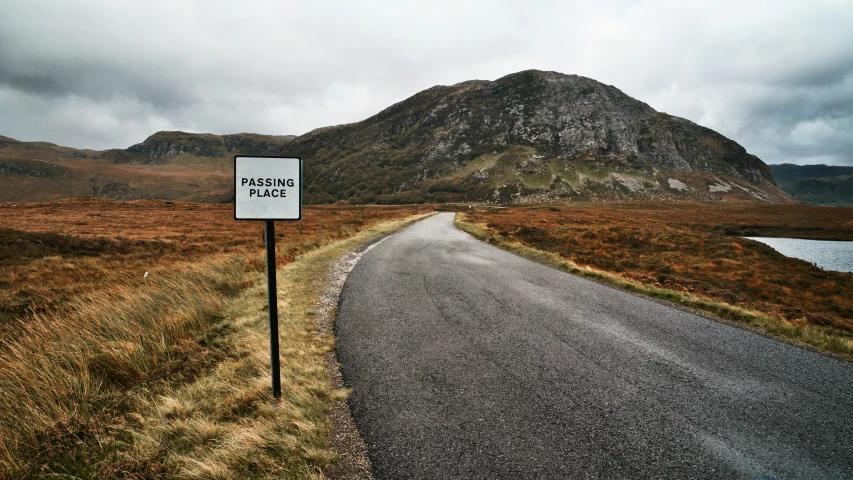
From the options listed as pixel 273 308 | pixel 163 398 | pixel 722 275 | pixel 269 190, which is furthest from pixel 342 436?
pixel 722 275

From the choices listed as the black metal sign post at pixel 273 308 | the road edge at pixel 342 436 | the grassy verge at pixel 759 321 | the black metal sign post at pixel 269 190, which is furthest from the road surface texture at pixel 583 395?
the black metal sign post at pixel 269 190

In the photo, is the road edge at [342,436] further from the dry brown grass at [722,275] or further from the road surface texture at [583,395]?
the dry brown grass at [722,275]

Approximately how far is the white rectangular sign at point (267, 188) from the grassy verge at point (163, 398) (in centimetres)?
224

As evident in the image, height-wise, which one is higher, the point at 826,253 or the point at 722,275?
the point at 722,275

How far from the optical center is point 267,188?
3.98 metres

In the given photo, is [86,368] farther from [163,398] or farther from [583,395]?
[583,395]

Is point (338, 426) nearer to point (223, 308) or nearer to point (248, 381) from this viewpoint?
point (248, 381)

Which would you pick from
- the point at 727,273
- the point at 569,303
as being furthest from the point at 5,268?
the point at 727,273

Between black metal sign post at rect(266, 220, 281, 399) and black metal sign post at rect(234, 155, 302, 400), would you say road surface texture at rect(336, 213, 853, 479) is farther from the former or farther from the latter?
black metal sign post at rect(234, 155, 302, 400)

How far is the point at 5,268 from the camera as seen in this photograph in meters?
16.0

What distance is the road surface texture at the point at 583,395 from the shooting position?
11.3 feet

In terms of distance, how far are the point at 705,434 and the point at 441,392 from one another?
9.76ft

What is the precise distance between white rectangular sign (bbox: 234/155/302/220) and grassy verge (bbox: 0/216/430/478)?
2.24 meters

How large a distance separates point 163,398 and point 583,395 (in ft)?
17.2
